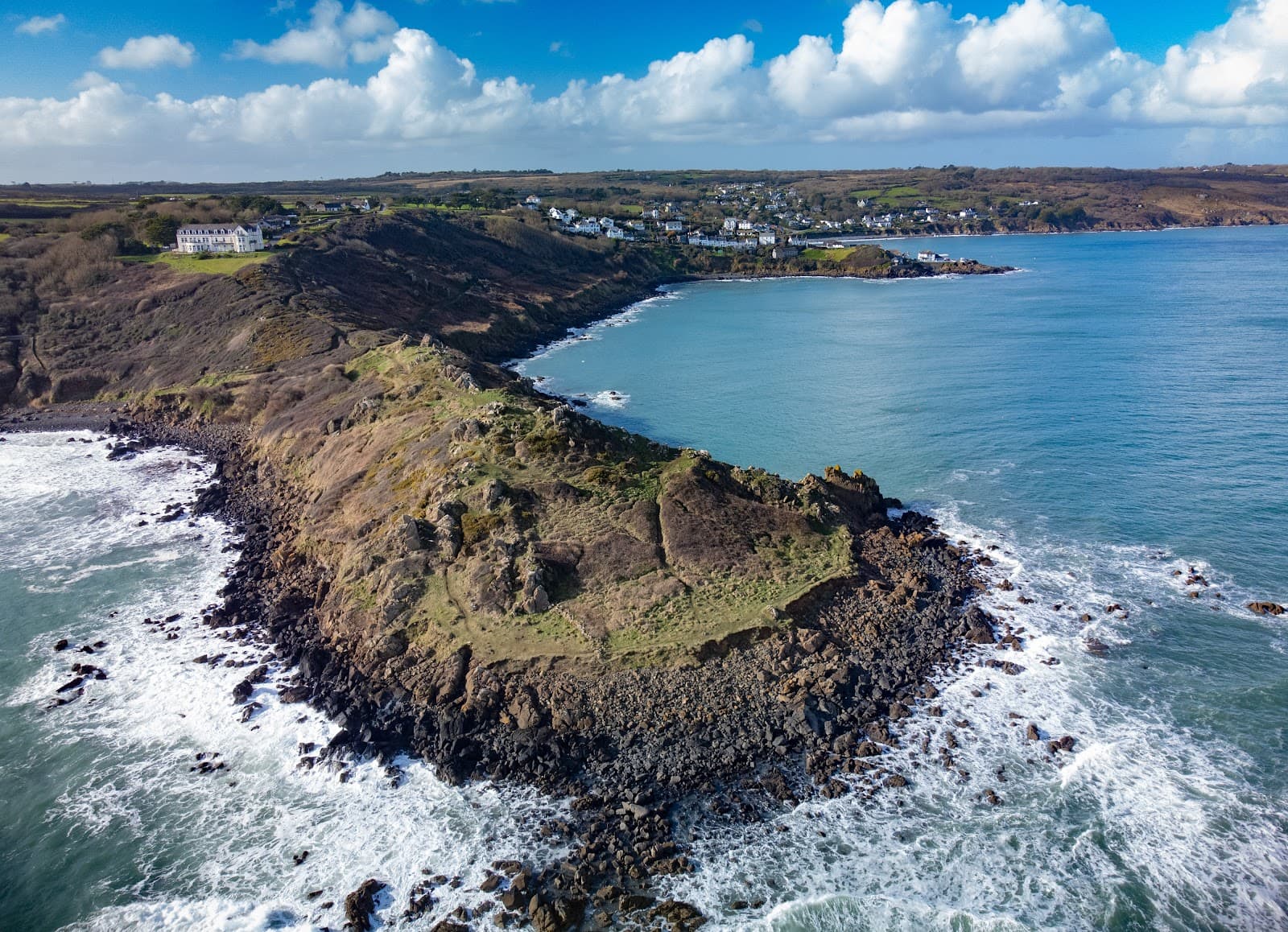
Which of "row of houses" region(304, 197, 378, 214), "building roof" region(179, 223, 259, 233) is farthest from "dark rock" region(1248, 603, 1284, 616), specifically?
"row of houses" region(304, 197, 378, 214)

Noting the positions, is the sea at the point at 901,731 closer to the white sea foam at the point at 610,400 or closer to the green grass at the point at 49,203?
the white sea foam at the point at 610,400

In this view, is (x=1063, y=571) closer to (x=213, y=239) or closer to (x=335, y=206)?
(x=213, y=239)

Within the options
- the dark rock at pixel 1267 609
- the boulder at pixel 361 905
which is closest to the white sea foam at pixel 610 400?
the dark rock at pixel 1267 609

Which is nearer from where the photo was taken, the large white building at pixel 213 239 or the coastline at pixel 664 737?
the coastline at pixel 664 737

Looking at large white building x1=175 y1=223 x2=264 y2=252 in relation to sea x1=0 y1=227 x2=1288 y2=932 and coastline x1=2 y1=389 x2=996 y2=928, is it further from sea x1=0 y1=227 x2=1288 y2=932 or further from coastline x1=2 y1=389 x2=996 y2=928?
coastline x1=2 y1=389 x2=996 y2=928

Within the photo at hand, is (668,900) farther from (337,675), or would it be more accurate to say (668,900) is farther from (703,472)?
(703,472)

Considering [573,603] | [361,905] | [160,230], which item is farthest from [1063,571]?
[160,230]

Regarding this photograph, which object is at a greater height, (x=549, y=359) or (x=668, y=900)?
(x=549, y=359)

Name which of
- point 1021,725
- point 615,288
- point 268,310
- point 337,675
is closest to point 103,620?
point 337,675
